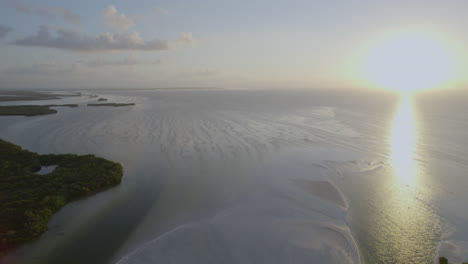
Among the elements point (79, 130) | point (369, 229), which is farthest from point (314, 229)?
point (79, 130)

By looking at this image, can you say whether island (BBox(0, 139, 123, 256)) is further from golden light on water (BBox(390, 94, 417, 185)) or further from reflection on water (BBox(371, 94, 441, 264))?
golden light on water (BBox(390, 94, 417, 185))

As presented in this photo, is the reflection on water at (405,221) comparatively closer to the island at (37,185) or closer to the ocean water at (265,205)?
the ocean water at (265,205)

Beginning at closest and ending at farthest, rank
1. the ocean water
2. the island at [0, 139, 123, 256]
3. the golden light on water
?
the ocean water < the island at [0, 139, 123, 256] < the golden light on water

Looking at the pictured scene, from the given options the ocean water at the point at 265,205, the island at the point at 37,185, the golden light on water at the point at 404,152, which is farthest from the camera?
the golden light on water at the point at 404,152

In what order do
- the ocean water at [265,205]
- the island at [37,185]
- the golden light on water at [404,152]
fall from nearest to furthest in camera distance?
the ocean water at [265,205]
the island at [37,185]
the golden light on water at [404,152]

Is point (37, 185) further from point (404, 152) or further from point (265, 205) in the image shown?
point (404, 152)

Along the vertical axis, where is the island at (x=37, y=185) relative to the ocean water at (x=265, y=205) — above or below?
above

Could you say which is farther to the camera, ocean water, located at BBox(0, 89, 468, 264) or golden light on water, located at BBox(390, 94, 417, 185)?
golden light on water, located at BBox(390, 94, 417, 185)

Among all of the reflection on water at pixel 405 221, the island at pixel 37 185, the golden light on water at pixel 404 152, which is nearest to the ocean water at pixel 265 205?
the reflection on water at pixel 405 221

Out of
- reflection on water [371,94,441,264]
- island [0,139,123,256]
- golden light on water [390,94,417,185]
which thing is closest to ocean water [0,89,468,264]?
reflection on water [371,94,441,264]
